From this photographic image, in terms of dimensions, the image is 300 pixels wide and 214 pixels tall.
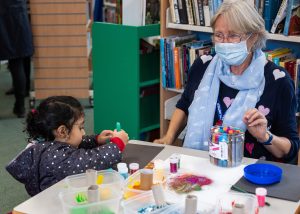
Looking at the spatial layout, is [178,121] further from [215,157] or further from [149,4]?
[149,4]

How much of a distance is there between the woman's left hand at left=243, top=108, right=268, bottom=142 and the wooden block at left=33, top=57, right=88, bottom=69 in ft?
9.08

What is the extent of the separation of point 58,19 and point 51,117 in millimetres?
2708

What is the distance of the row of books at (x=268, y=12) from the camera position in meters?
2.62

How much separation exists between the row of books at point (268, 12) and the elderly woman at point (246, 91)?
62 centimetres

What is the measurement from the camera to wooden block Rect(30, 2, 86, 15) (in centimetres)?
424

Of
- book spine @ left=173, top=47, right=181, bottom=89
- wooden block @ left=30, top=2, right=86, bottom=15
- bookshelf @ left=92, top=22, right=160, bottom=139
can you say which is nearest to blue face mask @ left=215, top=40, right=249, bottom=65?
book spine @ left=173, top=47, right=181, bottom=89

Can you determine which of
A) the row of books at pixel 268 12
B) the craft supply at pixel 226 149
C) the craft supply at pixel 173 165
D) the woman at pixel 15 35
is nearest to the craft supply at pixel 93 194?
the craft supply at pixel 173 165

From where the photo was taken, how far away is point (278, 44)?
2941 mm

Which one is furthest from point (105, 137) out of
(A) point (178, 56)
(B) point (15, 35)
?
(B) point (15, 35)

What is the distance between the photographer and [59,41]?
4.36m

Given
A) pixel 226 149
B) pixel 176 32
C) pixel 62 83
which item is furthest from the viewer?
pixel 62 83

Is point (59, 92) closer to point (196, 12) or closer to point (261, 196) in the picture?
point (196, 12)

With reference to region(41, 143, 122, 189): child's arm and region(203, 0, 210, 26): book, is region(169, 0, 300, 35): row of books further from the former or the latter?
region(41, 143, 122, 189): child's arm

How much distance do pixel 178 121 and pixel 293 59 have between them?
0.88 metres
